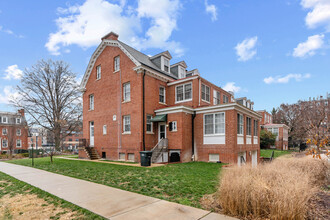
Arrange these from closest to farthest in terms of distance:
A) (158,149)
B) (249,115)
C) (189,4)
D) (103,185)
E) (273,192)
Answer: (273,192)
(103,185)
(189,4)
(158,149)
(249,115)

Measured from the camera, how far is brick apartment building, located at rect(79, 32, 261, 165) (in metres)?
15.1

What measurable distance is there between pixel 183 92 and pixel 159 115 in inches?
127

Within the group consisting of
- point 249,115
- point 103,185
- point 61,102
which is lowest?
point 103,185

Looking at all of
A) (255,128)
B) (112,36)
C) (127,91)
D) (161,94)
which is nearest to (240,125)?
(255,128)

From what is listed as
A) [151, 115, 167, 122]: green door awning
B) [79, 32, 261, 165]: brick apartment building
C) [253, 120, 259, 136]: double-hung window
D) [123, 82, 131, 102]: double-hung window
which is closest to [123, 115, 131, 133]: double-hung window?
[79, 32, 261, 165]: brick apartment building

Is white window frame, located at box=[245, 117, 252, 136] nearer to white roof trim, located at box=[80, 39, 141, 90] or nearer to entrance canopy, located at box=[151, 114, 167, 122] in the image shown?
entrance canopy, located at box=[151, 114, 167, 122]

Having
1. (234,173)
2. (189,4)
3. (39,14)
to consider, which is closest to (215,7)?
(189,4)

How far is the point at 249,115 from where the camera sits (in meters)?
17.6

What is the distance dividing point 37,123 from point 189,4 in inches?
1197

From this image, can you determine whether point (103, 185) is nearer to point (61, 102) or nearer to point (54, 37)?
point (54, 37)

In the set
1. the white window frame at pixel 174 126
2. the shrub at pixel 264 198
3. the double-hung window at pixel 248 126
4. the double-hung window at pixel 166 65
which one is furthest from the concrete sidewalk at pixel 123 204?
the double-hung window at pixel 166 65

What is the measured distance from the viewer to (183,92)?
1780 centimetres

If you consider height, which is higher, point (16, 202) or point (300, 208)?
point (300, 208)

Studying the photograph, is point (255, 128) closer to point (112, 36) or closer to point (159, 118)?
point (159, 118)
